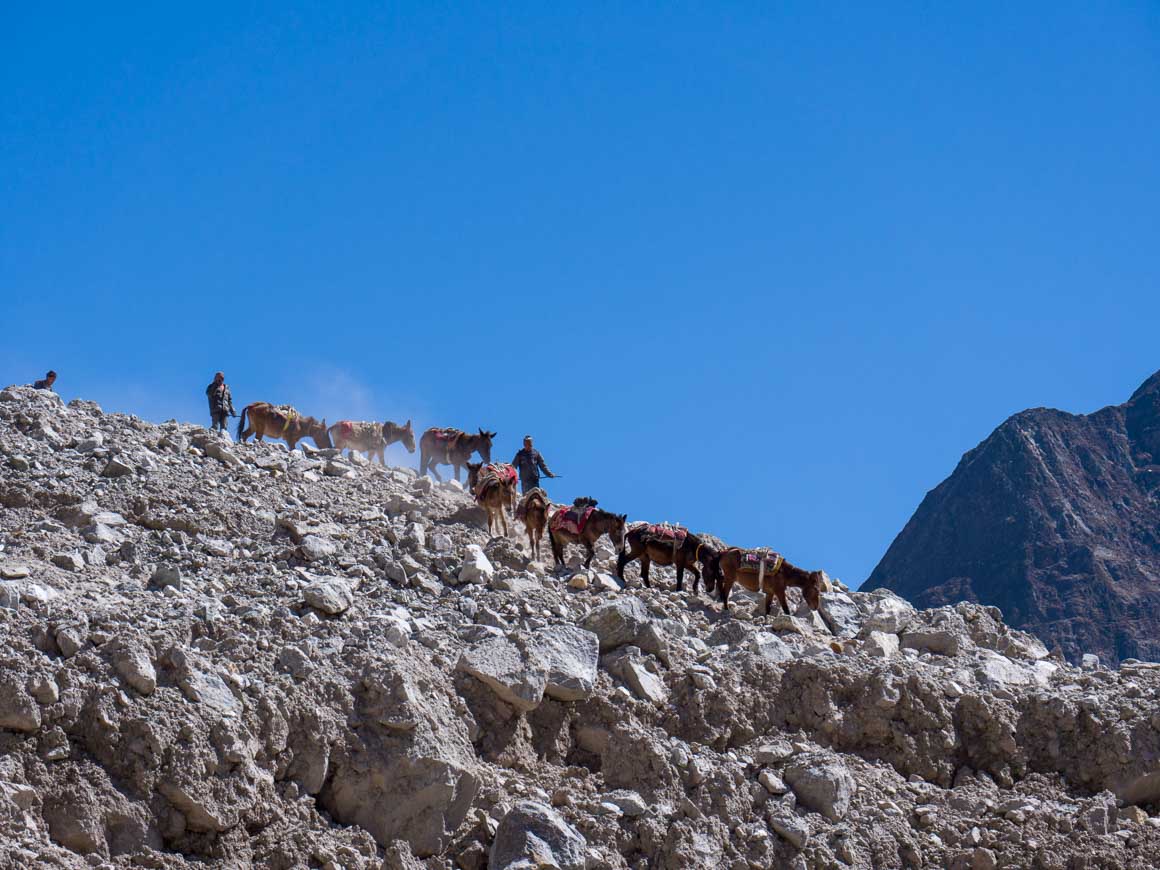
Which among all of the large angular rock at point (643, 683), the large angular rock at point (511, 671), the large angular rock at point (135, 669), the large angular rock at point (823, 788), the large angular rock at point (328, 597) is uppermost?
the large angular rock at point (328, 597)

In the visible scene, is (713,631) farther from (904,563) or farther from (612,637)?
(904,563)

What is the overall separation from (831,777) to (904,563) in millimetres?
56196

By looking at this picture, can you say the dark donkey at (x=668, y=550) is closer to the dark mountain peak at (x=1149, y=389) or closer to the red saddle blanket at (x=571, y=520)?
the red saddle blanket at (x=571, y=520)

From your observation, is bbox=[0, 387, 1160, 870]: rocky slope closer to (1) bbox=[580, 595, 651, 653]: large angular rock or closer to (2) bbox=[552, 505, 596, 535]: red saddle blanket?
(1) bbox=[580, 595, 651, 653]: large angular rock

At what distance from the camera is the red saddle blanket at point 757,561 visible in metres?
20.1

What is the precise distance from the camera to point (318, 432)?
2817 centimetres

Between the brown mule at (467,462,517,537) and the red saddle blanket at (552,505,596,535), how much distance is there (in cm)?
101

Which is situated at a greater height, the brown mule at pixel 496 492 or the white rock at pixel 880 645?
the brown mule at pixel 496 492

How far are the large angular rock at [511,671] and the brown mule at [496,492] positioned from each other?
5.61m

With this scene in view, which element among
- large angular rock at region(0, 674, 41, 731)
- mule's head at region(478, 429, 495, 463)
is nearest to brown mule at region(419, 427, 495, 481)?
mule's head at region(478, 429, 495, 463)

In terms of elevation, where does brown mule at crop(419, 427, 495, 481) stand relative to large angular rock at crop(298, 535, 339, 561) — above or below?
above

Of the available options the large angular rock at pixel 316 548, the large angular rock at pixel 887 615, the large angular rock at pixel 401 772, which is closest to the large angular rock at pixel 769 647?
the large angular rock at pixel 887 615

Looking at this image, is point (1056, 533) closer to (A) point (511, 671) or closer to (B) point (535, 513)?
(B) point (535, 513)

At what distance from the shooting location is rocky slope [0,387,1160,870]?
1269cm
